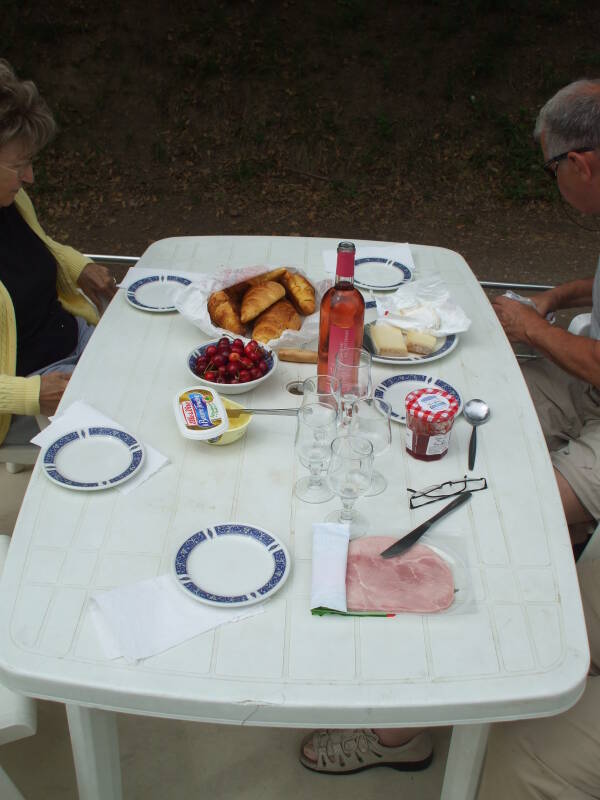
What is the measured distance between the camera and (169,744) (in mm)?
2070

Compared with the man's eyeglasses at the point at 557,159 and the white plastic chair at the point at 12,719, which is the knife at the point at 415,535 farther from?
the man's eyeglasses at the point at 557,159

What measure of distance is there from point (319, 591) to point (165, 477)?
473 millimetres

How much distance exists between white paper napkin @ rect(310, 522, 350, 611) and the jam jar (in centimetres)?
31

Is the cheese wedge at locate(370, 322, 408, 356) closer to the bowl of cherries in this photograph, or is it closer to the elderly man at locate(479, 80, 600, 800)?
the bowl of cherries

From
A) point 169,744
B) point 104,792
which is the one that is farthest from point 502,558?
point 169,744

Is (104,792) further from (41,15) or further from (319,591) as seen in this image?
(41,15)

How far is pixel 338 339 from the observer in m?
1.83

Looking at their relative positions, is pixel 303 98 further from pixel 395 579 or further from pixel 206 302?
pixel 395 579

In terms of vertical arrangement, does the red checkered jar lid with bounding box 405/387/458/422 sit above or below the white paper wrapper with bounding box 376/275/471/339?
above

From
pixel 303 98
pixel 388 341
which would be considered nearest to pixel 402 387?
pixel 388 341

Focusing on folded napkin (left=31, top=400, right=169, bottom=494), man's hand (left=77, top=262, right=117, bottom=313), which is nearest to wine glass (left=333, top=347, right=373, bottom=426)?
folded napkin (left=31, top=400, right=169, bottom=494)

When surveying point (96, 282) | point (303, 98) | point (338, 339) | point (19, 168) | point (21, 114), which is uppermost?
point (21, 114)

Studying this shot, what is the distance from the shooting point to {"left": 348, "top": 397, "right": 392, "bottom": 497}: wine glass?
1.60 metres

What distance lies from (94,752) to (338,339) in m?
1.04
